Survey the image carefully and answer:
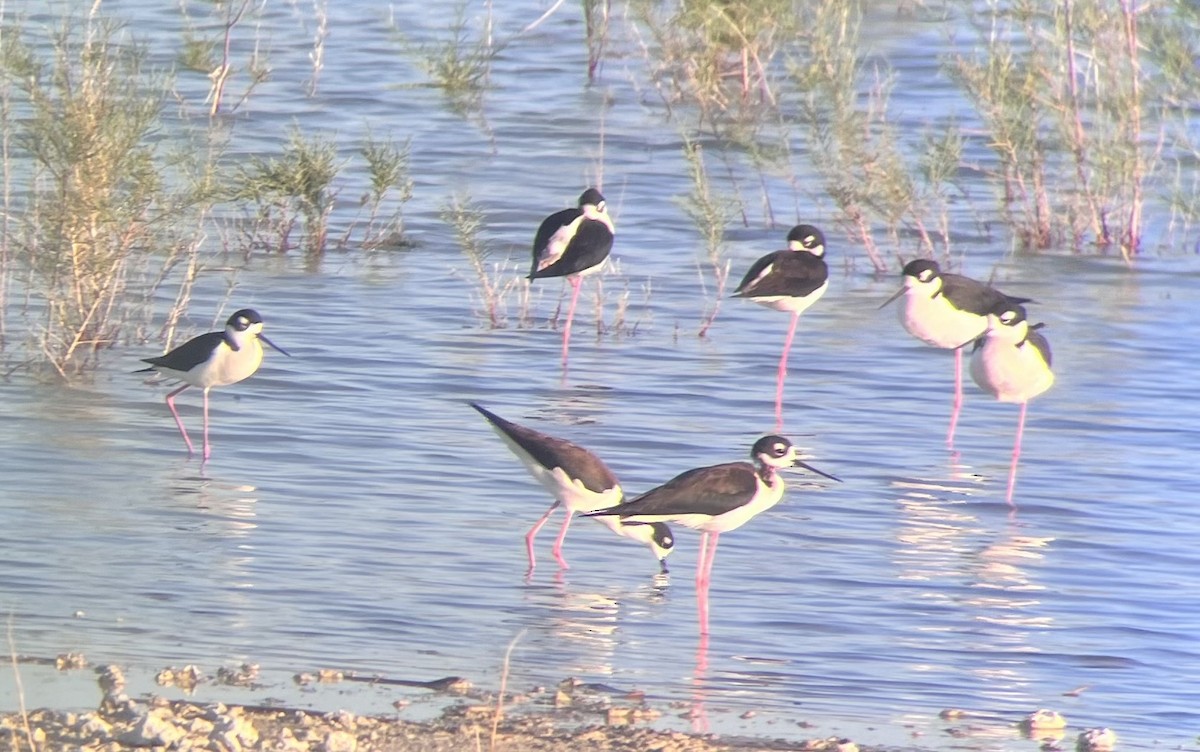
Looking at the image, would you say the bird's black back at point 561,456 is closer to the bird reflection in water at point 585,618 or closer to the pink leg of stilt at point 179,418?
the bird reflection in water at point 585,618

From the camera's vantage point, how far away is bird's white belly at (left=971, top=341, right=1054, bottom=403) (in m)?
9.02

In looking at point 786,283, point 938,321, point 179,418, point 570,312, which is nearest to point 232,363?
point 179,418

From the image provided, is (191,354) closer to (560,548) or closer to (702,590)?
(560,548)

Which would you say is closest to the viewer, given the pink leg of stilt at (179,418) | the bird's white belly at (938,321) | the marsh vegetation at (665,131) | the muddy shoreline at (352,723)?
the muddy shoreline at (352,723)

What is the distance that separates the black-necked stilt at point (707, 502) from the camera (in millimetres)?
6441

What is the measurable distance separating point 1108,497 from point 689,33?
364 inches

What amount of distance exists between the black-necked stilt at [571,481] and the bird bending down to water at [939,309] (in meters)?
3.56

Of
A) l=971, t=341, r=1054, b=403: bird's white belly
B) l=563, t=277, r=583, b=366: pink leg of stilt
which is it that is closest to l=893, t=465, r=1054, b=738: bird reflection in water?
l=971, t=341, r=1054, b=403: bird's white belly

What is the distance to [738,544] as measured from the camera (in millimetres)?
7223

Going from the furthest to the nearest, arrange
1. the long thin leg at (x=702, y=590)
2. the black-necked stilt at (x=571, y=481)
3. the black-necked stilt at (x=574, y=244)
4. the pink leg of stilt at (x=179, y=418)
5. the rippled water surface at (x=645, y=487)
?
the black-necked stilt at (x=574, y=244), the pink leg of stilt at (x=179, y=418), the black-necked stilt at (x=571, y=481), the long thin leg at (x=702, y=590), the rippled water surface at (x=645, y=487)

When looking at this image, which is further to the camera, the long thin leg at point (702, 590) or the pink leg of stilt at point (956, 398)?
the pink leg of stilt at point (956, 398)

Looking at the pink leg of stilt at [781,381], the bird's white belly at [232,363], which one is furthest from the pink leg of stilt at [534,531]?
the pink leg of stilt at [781,381]

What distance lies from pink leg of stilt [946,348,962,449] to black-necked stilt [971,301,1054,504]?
17 centimetres

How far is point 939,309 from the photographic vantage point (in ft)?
33.3
